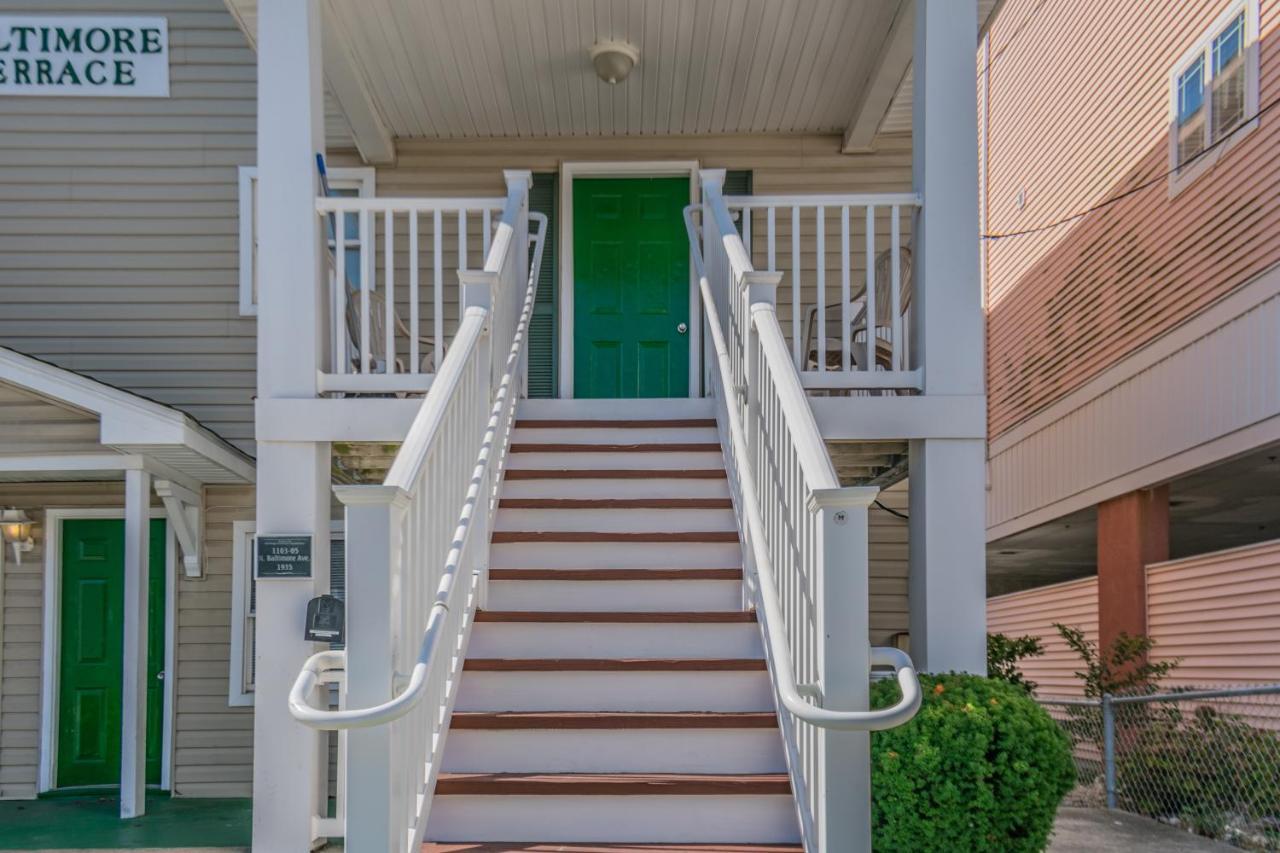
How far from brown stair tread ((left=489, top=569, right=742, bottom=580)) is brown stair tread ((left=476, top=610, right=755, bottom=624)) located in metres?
0.21

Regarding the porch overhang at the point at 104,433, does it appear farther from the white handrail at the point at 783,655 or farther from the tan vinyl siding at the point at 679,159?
the white handrail at the point at 783,655

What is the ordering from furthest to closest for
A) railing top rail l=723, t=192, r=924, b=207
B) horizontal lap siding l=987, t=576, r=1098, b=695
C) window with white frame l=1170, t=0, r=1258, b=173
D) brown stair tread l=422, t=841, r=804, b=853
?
horizontal lap siding l=987, t=576, r=1098, b=695 → window with white frame l=1170, t=0, r=1258, b=173 → railing top rail l=723, t=192, r=924, b=207 → brown stair tread l=422, t=841, r=804, b=853

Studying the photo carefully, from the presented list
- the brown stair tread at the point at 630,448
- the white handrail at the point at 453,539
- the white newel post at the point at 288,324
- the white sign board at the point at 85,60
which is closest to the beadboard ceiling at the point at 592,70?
the white newel post at the point at 288,324

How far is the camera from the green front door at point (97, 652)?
26.9 ft

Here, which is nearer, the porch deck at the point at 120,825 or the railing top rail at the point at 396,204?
the railing top rail at the point at 396,204

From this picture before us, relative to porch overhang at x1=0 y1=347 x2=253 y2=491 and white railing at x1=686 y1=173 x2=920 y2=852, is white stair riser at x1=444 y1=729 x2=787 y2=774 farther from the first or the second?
porch overhang at x1=0 y1=347 x2=253 y2=491

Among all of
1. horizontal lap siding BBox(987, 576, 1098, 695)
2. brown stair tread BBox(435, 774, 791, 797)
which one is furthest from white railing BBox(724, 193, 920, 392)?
horizontal lap siding BBox(987, 576, 1098, 695)

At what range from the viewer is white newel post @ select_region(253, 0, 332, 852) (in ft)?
18.1

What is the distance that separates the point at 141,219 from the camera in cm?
842

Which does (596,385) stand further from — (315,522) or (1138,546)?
(1138,546)

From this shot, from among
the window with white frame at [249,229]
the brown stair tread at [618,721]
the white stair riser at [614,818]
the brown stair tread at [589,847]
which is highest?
the window with white frame at [249,229]

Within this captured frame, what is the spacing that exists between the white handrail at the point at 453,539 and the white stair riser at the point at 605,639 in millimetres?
542

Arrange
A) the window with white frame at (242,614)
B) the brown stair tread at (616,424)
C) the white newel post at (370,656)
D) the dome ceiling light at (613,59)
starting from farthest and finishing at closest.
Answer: the window with white frame at (242,614)
the dome ceiling light at (613,59)
the brown stair tread at (616,424)
the white newel post at (370,656)

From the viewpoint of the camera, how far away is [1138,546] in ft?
33.0
